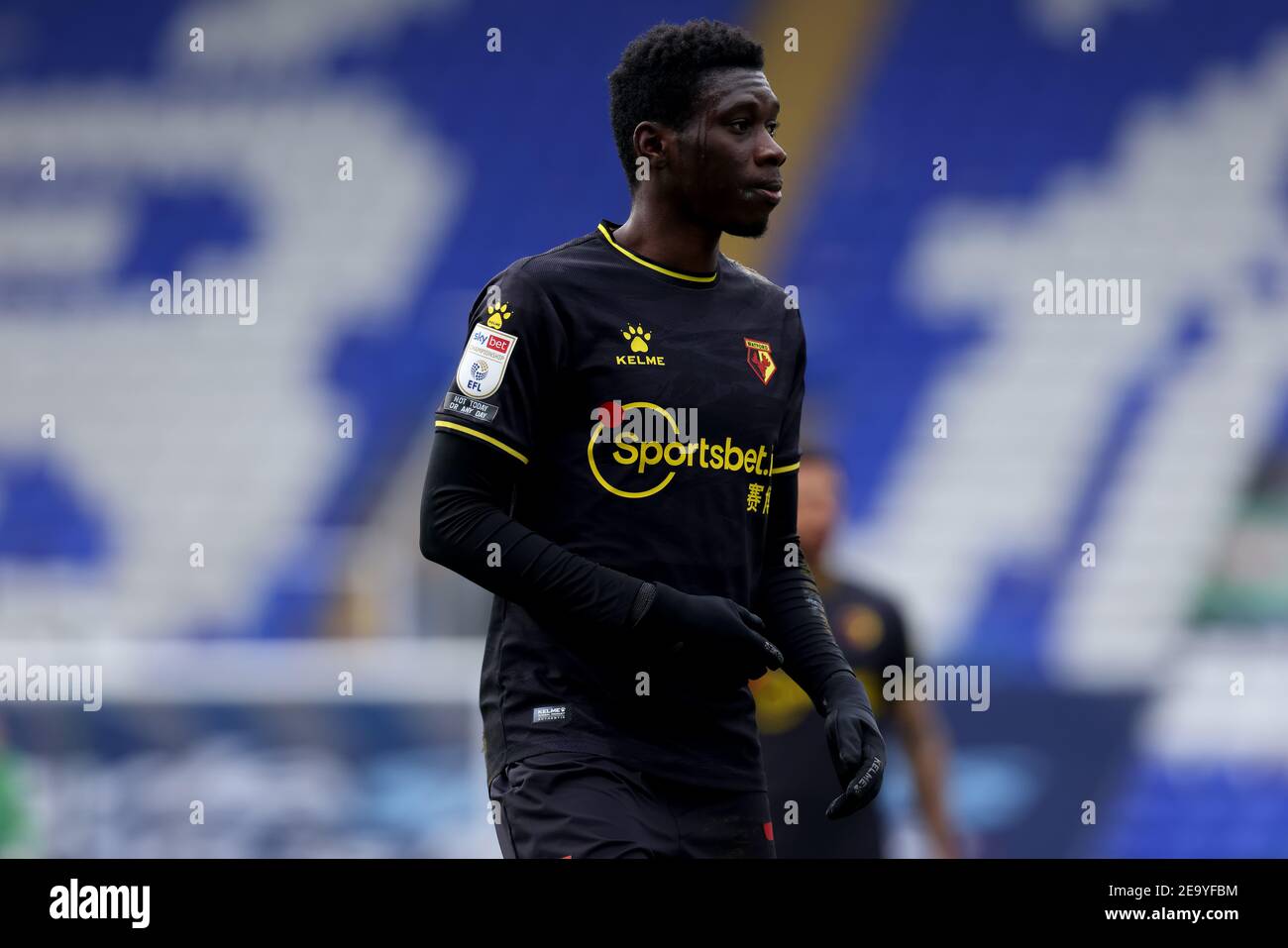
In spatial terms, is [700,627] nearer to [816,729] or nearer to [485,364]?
[485,364]

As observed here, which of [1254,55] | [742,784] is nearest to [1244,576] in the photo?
[1254,55]

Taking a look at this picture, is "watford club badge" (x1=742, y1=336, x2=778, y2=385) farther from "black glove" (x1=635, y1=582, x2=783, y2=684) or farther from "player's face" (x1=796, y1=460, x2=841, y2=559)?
"player's face" (x1=796, y1=460, x2=841, y2=559)

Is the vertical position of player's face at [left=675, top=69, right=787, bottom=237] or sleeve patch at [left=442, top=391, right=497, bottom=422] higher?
player's face at [left=675, top=69, right=787, bottom=237]

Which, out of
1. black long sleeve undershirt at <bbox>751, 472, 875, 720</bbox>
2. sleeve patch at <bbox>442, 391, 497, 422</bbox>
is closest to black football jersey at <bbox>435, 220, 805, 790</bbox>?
sleeve patch at <bbox>442, 391, 497, 422</bbox>

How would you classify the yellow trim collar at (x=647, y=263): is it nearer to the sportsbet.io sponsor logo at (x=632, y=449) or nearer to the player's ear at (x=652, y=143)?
the player's ear at (x=652, y=143)

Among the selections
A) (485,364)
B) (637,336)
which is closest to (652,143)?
(637,336)

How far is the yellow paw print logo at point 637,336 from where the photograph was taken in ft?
8.24

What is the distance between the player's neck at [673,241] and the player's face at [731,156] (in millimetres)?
29

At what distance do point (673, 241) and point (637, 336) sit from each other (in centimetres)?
20

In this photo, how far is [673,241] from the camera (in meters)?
2.63

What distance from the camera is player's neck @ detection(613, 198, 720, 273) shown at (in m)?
2.63

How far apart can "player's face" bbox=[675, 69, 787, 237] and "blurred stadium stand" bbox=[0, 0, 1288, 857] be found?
4.56m

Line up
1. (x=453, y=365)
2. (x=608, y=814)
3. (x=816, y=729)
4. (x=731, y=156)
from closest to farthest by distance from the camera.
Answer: (x=608, y=814) → (x=731, y=156) → (x=816, y=729) → (x=453, y=365)

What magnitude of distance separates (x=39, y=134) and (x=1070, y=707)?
5120 mm
